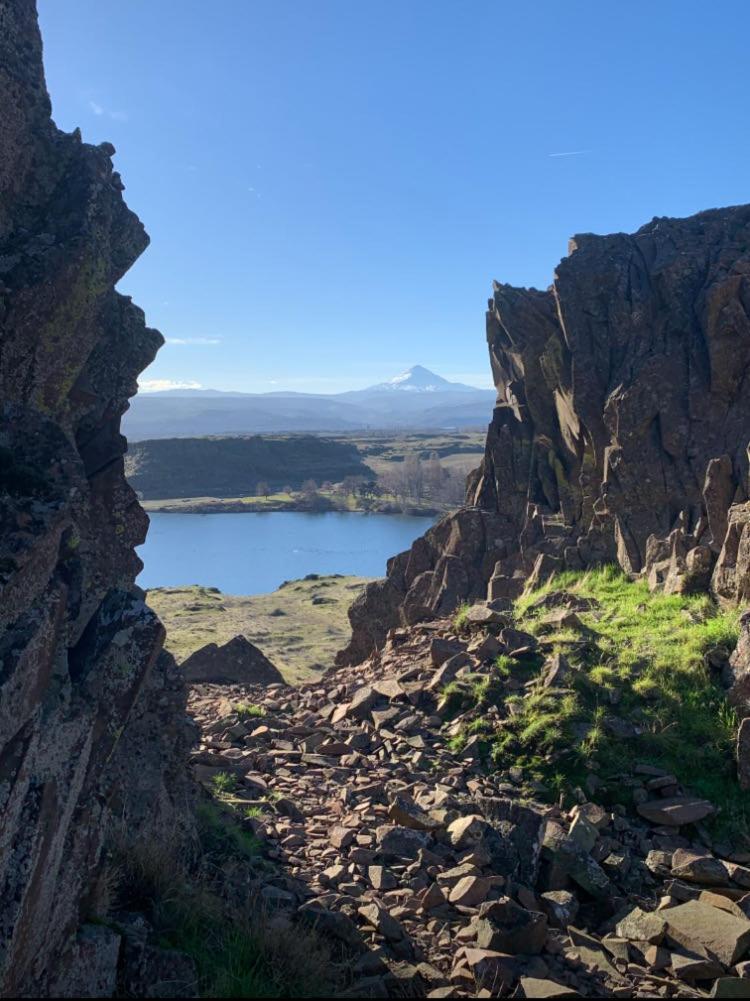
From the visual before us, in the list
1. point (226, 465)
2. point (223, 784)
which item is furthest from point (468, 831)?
point (226, 465)

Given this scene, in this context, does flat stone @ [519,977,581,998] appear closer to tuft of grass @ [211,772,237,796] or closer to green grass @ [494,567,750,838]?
green grass @ [494,567,750,838]

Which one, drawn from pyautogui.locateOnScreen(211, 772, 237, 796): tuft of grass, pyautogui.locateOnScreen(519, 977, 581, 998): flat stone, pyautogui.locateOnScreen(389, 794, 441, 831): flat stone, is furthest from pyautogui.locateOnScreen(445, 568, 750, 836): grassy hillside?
pyautogui.locateOnScreen(519, 977, 581, 998): flat stone

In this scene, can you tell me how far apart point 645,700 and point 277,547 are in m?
86.9

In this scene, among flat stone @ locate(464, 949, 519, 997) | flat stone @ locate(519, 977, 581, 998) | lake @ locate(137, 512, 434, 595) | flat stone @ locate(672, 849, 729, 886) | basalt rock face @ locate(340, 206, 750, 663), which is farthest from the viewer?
lake @ locate(137, 512, 434, 595)

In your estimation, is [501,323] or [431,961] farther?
[501,323]

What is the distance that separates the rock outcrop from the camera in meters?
17.9

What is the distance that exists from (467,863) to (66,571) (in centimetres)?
431

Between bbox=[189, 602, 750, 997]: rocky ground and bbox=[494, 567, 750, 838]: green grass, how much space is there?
0.97ft

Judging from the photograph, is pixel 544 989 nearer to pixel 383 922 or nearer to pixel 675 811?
pixel 383 922

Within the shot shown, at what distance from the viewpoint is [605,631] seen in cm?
1251

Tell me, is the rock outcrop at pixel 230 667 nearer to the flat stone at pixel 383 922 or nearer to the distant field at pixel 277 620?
the distant field at pixel 277 620

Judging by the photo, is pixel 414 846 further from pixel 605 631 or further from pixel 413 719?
pixel 605 631

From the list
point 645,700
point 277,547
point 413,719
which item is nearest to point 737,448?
point 645,700

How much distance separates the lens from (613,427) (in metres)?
18.2
